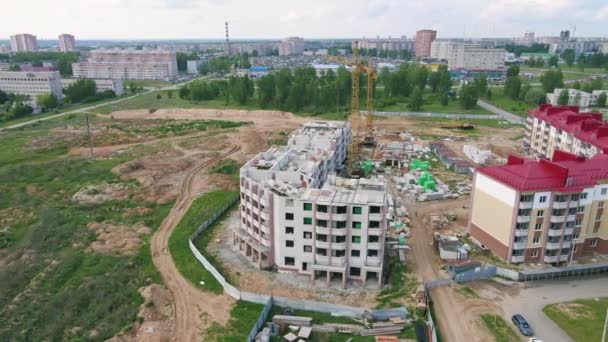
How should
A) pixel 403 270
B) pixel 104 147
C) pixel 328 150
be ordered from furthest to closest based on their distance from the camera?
pixel 104 147 → pixel 328 150 → pixel 403 270

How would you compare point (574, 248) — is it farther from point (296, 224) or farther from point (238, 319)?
point (238, 319)

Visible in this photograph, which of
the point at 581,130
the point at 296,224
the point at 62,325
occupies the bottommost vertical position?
the point at 62,325

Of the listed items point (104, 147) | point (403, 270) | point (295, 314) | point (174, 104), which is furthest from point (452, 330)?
point (174, 104)

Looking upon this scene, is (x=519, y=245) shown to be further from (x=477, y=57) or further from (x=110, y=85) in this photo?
(x=477, y=57)

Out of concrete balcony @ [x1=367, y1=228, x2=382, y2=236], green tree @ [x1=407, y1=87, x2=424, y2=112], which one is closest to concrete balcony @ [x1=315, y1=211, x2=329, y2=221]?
concrete balcony @ [x1=367, y1=228, x2=382, y2=236]

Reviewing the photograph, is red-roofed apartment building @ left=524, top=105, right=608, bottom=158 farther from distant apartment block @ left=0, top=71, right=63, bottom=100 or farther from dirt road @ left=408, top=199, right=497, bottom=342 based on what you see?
distant apartment block @ left=0, top=71, right=63, bottom=100

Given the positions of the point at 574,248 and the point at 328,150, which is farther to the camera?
the point at 328,150

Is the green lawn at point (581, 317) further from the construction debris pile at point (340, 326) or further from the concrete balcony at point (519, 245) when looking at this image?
the construction debris pile at point (340, 326)
